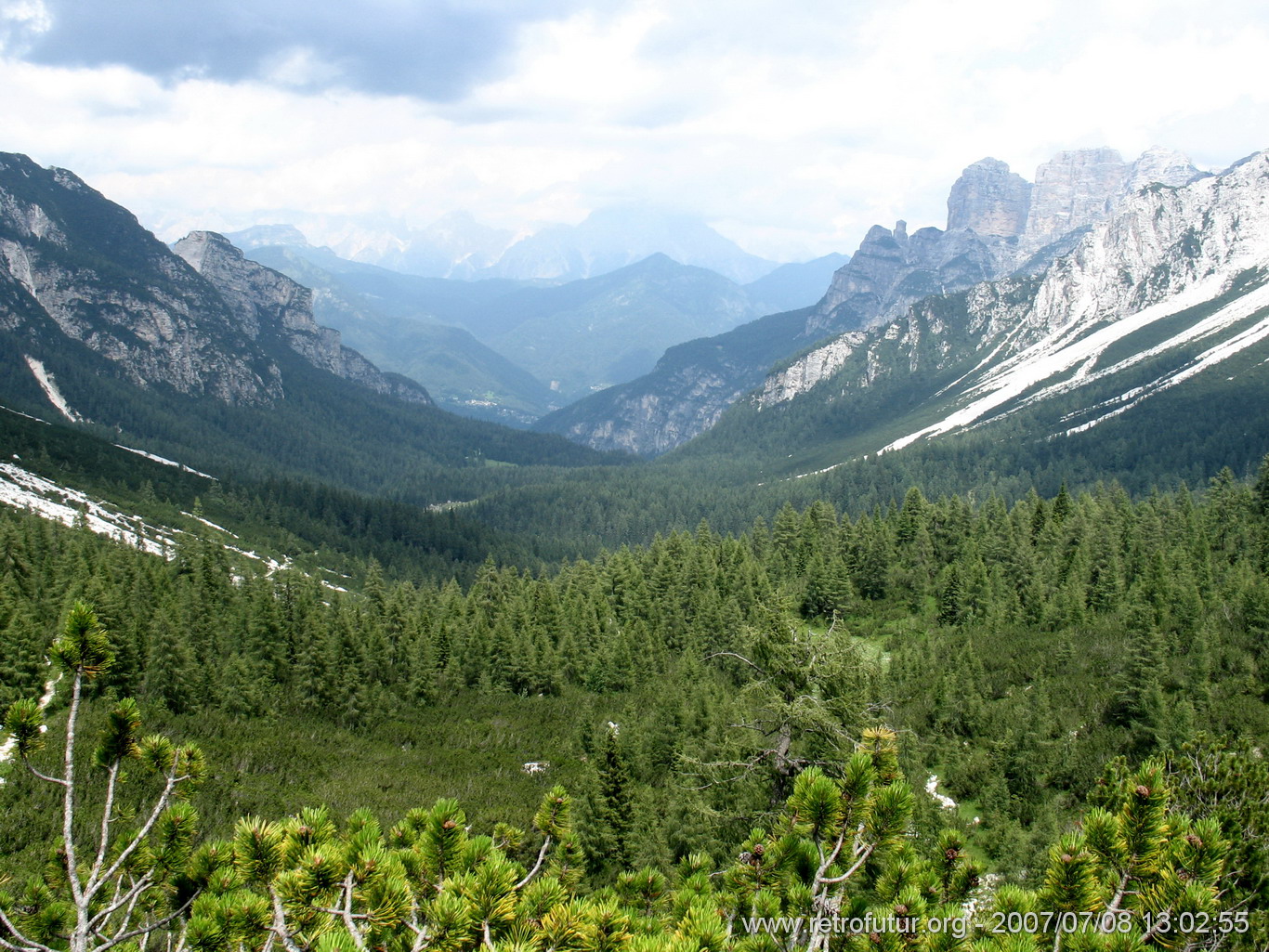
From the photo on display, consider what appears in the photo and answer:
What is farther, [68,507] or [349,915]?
[68,507]

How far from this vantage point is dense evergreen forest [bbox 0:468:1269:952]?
6906 mm

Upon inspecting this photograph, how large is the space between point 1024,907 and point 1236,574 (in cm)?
5924

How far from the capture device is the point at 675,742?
134 ft

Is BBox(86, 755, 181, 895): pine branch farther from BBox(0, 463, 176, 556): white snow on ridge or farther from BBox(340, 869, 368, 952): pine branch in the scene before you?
BBox(0, 463, 176, 556): white snow on ridge

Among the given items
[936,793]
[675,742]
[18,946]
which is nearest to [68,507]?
[675,742]

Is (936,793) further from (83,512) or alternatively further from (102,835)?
(83,512)

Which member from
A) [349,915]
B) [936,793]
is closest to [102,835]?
[349,915]

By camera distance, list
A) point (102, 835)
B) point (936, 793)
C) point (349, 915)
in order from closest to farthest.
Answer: point (349, 915) → point (102, 835) → point (936, 793)

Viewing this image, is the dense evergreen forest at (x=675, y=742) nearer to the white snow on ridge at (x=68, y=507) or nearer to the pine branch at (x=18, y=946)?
the pine branch at (x=18, y=946)

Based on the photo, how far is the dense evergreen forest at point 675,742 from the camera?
6906 mm
